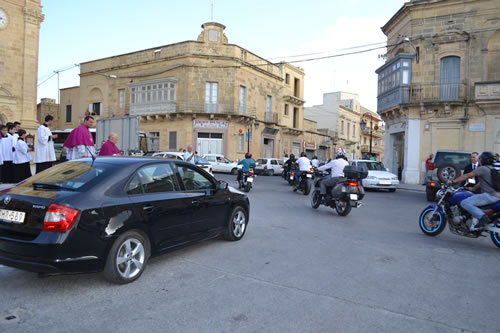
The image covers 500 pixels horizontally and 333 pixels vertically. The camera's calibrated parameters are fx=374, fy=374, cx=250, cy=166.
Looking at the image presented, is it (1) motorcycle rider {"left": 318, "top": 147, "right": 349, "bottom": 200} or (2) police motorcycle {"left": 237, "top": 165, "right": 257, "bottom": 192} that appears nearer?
(1) motorcycle rider {"left": 318, "top": 147, "right": 349, "bottom": 200}

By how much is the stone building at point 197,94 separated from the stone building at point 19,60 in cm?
907

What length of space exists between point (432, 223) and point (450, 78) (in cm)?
1975

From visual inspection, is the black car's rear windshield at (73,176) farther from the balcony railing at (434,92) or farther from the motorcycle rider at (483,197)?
the balcony railing at (434,92)

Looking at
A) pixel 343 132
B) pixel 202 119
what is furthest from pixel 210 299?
pixel 343 132

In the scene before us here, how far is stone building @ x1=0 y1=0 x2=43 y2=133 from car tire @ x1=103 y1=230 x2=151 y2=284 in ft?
92.1

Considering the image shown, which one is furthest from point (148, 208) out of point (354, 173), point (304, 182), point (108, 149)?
point (304, 182)

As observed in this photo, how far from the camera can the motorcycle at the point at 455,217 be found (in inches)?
246

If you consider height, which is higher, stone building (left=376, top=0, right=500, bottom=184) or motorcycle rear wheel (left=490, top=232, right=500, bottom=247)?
stone building (left=376, top=0, right=500, bottom=184)

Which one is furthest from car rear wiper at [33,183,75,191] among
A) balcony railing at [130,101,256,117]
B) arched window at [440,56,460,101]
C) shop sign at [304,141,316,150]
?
shop sign at [304,141,316,150]

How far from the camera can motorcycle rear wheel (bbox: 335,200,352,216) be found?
9.38 m

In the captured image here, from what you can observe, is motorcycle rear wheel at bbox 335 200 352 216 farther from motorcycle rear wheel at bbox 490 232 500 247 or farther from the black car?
the black car

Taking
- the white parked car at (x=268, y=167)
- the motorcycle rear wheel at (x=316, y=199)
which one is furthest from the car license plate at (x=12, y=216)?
the white parked car at (x=268, y=167)

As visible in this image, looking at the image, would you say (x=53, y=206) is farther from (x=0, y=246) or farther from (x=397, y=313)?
(x=397, y=313)

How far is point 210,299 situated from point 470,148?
23.5 metres
